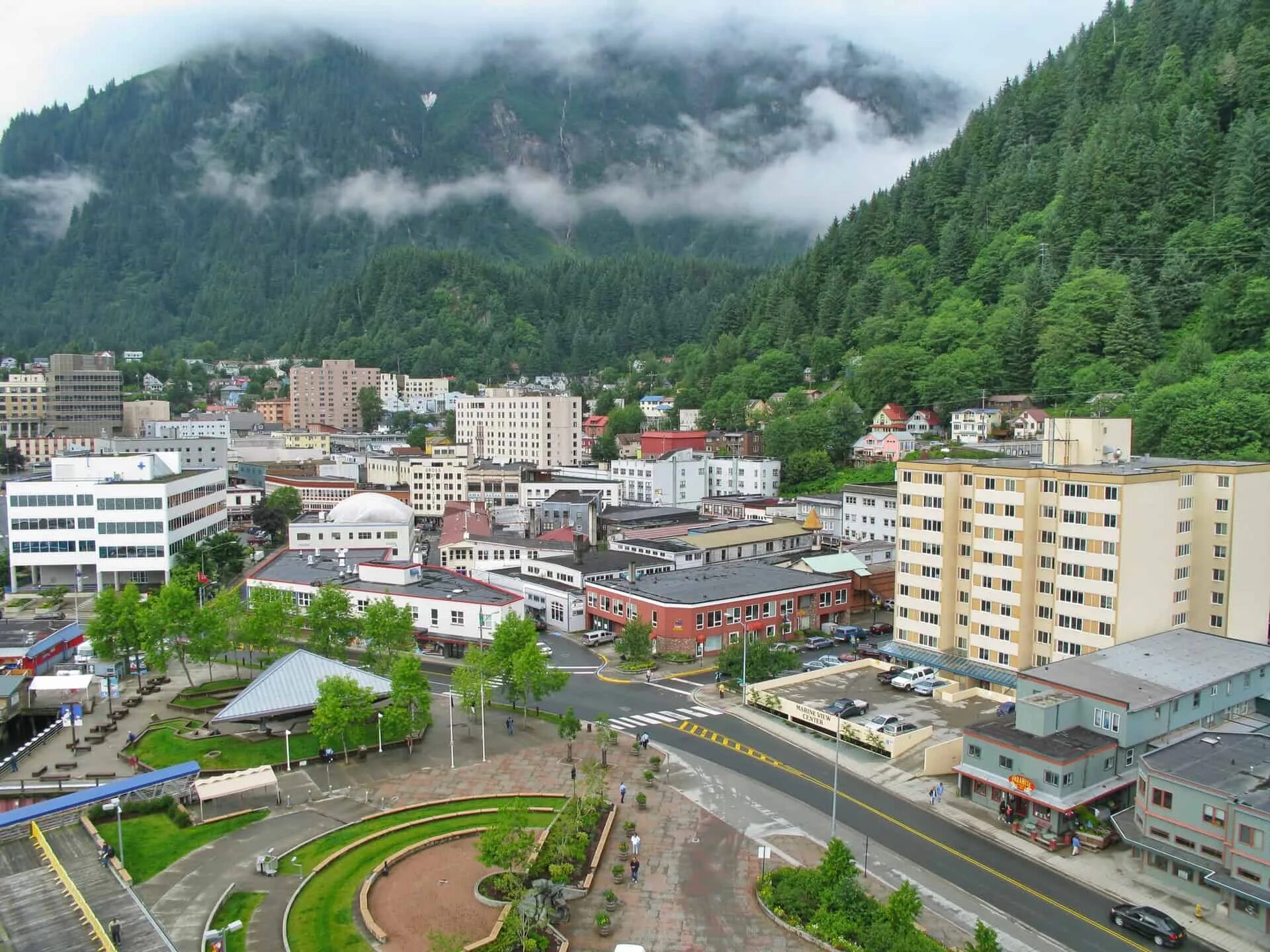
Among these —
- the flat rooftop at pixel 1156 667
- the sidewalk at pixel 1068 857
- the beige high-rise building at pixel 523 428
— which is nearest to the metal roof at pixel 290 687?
the sidewalk at pixel 1068 857

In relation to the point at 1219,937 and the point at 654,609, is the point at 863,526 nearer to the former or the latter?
the point at 654,609

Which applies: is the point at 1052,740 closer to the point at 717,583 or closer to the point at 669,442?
the point at 717,583

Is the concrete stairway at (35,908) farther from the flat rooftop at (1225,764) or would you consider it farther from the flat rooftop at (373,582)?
the flat rooftop at (1225,764)

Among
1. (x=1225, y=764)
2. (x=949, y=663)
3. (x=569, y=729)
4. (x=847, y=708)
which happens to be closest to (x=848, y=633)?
(x=949, y=663)

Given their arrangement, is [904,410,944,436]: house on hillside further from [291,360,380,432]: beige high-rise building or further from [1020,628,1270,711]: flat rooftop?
[291,360,380,432]: beige high-rise building

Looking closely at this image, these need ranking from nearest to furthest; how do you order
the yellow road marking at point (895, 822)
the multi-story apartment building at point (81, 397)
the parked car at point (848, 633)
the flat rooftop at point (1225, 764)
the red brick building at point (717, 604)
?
the yellow road marking at point (895, 822)
the flat rooftop at point (1225, 764)
the red brick building at point (717, 604)
the parked car at point (848, 633)
the multi-story apartment building at point (81, 397)

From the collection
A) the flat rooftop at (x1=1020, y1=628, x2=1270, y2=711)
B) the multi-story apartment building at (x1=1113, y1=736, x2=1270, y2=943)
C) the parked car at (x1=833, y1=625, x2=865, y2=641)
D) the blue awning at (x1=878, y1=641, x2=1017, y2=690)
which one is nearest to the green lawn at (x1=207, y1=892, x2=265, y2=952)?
the multi-story apartment building at (x1=1113, y1=736, x2=1270, y2=943)

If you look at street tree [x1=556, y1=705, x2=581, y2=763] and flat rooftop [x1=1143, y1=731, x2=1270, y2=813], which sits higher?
flat rooftop [x1=1143, y1=731, x2=1270, y2=813]
